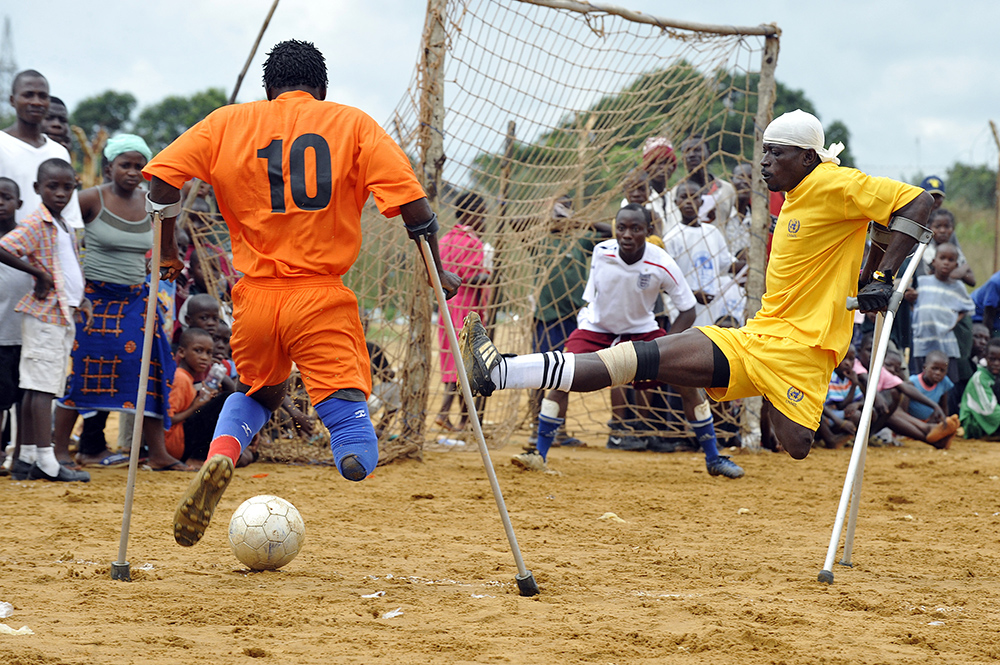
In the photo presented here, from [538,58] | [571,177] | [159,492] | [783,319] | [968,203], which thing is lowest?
[159,492]

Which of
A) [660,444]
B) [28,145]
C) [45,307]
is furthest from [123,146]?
[660,444]

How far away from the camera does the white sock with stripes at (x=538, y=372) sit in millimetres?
4488

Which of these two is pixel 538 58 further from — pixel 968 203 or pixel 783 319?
pixel 968 203

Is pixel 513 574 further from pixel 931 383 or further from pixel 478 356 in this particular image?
pixel 931 383

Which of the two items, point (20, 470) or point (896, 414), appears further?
point (896, 414)

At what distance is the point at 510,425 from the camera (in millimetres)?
8180

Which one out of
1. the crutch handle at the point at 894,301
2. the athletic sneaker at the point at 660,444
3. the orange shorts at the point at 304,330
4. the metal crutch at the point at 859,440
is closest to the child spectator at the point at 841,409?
the athletic sneaker at the point at 660,444

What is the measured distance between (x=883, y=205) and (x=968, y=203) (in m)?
23.0

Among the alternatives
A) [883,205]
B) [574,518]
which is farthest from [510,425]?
[883,205]

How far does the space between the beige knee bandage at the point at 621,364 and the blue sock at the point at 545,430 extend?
258cm

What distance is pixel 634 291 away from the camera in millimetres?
7309

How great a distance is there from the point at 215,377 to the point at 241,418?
126 inches

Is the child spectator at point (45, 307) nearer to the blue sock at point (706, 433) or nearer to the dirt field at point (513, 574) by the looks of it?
the dirt field at point (513, 574)

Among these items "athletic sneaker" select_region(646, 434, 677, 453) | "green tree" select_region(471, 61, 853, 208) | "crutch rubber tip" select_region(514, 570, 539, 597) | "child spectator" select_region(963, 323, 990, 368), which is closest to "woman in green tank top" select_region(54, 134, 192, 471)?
"green tree" select_region(471, 61, 853, 208)
